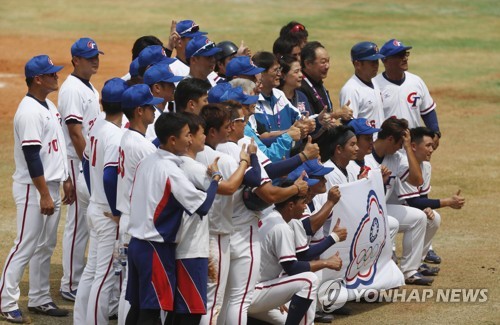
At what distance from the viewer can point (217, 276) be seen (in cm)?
631

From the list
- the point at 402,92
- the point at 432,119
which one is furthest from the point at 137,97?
the point at 432,119

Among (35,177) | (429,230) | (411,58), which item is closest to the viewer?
(35,177)

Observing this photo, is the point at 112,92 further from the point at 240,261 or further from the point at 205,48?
the point at 240,261

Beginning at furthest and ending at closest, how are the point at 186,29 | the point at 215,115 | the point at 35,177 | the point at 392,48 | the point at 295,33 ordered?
the point at 295,33 < the point at 392,48 < the point at 186,29 < the point at 35,177 < the point at 215,115

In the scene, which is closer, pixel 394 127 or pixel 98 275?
pixel 98 275

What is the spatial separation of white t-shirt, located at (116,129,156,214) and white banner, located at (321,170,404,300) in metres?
1.69

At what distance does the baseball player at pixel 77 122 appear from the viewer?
8.06 metres

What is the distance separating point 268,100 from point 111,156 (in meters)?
1.77

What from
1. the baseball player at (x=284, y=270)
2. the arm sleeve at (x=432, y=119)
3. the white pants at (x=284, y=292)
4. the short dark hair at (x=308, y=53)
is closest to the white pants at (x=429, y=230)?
the arm sleeve at (x=432, y=119)

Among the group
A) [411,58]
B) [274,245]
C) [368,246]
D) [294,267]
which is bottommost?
[411,58]

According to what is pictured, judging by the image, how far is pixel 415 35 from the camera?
22734 millimetres

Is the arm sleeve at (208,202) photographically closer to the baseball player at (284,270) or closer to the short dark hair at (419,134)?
the baseball player at (284,270)

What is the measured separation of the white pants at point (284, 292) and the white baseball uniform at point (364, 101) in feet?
8.70

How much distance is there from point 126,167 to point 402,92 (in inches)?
142
